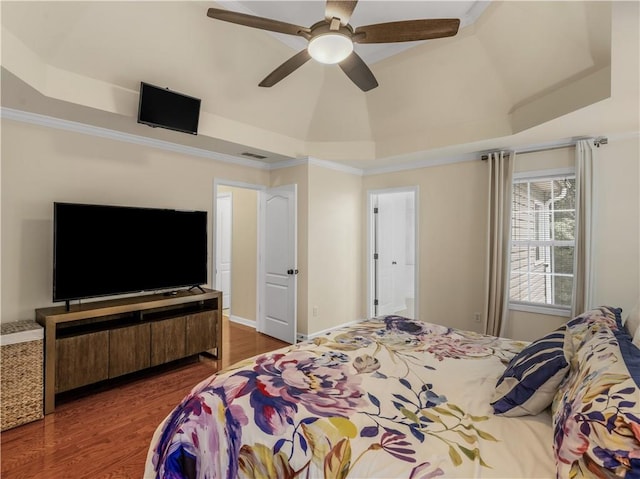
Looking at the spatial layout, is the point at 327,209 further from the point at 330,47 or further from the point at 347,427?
the point at 347,427

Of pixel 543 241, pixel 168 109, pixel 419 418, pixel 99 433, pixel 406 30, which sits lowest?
pixel 99 433

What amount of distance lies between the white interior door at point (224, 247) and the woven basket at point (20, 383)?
12.1 ft

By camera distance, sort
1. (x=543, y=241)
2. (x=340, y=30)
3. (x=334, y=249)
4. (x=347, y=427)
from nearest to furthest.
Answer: (x=347, y=427) < (x=340, y=30) < (x=543, y=241) < (x=334, y=249)

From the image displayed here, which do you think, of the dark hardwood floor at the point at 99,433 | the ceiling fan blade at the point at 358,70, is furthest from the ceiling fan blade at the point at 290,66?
the dark hardwood floor at the point at 99,433

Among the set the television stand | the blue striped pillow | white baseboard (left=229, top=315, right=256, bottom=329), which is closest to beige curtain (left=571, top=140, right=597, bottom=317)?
the blue striped pillow

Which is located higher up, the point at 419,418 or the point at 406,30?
the point at 406,30

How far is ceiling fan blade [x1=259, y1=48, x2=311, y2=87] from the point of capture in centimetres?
231

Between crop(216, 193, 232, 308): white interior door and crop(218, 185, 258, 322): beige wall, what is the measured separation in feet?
2.30

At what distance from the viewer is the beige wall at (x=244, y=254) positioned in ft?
17.2

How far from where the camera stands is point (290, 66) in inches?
96.1

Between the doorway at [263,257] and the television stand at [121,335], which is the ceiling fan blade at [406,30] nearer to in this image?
the doorway at [263,257]

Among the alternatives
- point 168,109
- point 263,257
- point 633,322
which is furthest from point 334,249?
point 633,322

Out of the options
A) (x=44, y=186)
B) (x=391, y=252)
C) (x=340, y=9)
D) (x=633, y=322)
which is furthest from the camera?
(x=391, y=252)

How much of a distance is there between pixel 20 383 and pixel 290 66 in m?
3.16
